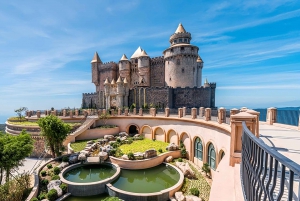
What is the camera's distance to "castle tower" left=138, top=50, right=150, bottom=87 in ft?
114

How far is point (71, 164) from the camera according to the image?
1506cm

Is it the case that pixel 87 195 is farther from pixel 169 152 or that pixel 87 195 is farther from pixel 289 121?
pixel 289 121

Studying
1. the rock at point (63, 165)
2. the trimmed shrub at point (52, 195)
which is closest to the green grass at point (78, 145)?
the rock at point (63, 165)

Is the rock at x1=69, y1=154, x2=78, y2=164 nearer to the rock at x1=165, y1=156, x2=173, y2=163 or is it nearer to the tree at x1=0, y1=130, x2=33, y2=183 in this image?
the tree at x1=0, y1=130, x2=33, y2=183

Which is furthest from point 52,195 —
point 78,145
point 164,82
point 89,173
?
point 164,82

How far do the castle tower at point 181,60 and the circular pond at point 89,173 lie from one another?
21163 millimetres

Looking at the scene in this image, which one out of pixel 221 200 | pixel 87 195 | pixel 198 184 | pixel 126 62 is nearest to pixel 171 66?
pixel 126 62

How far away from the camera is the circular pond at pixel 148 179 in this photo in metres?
11.6

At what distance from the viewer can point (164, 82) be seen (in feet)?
114

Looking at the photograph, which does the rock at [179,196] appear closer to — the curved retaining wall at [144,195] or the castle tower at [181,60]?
the curved retaining wall at [144,195]

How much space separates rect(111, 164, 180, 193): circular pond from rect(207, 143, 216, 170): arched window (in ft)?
9.90

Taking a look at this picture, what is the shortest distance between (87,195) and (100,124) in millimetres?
14486

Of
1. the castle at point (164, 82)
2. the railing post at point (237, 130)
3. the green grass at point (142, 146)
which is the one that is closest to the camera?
the railing post at point (237, 130)

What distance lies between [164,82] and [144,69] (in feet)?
17.5
